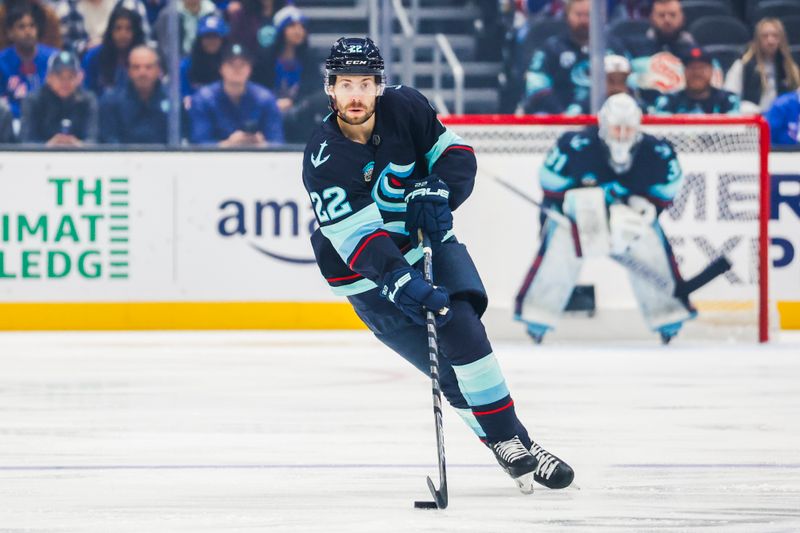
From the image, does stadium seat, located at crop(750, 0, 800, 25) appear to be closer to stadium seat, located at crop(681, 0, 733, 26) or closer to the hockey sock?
stadium seat, located at crop(681, 0, 733, 26)

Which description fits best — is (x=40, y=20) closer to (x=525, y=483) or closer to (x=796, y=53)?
(x=796, y=53)

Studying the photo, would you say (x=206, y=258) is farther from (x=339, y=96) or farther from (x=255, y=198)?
(x=339, y=96)

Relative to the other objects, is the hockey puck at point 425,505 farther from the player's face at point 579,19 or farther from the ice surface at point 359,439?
the player's face at point 579,19

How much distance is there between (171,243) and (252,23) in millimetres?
1998

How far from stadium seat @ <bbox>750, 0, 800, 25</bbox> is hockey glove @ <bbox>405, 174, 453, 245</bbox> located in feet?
24.0

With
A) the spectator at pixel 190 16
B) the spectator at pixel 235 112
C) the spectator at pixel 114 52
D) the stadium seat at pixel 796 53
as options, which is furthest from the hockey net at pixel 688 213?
the spectator at pixel 114 52

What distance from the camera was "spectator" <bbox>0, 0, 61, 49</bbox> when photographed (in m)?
10.4

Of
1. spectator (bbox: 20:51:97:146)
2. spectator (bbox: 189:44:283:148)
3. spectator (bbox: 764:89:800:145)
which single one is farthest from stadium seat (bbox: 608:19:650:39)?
spectator (bbox: 20:51:97:146)

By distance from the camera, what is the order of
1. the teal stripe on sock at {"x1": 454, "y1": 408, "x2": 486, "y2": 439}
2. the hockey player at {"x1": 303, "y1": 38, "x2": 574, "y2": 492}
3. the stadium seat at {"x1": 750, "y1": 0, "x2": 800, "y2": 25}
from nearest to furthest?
the hockey player at {"x1": 303, "y1": 38, "x2": 574, "y2": 492}, the teal stripe on sock at {"x1": 454, "y1": 408, "x2": 486, "y2": 439}, the stadium seat at {"x1": 750, "y1": 0, "x2": 800, "y2": 25}

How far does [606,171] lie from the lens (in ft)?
28.8

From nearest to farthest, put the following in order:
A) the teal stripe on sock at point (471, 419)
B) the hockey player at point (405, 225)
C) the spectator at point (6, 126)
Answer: the hockey player at point (405, 225) < the teal stripe on sock at point (471, 419) < the spectator at point (6, 126)

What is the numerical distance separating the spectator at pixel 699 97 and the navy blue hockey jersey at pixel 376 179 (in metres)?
6.16

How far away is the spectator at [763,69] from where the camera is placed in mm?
10148

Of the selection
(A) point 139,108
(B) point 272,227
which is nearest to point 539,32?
(B) point 272,227
